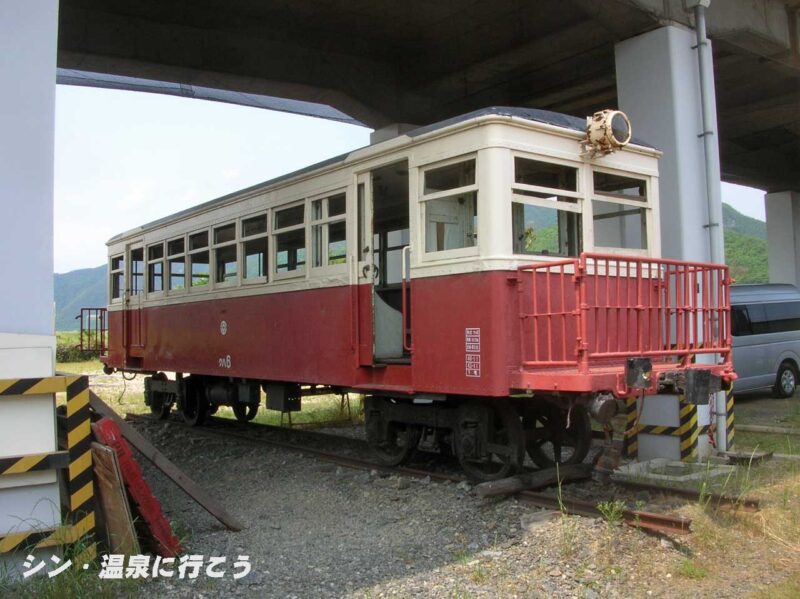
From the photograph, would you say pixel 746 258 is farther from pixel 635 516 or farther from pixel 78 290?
pixel 78 290

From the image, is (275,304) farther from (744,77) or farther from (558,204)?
(744,77)

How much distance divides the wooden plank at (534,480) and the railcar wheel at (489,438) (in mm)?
240

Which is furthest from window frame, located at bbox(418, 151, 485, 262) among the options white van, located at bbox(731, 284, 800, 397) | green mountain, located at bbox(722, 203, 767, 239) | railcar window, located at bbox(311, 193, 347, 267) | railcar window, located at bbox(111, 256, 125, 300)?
green mountain, located at bbox(722, 203, 767, 239)

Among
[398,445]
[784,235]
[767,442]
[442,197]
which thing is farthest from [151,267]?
[784,235]

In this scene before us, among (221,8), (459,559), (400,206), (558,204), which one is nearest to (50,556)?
(459,559)

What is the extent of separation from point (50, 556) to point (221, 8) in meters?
9.63

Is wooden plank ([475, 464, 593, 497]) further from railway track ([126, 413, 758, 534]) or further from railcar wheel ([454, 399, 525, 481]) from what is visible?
railcar wheel ([454, 399, 525, 481])

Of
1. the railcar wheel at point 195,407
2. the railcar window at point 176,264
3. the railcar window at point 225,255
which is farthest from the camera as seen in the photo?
the railcar wheel at point 195,407

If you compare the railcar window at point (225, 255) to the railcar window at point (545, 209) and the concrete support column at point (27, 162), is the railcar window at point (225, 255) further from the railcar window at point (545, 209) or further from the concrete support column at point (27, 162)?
the concrete support column at point (27, 162)

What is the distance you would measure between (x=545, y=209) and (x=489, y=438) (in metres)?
2.08

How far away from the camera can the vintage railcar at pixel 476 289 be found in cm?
611

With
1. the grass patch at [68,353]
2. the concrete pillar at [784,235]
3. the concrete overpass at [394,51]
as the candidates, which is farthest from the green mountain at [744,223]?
the concrete overpass at [394,51]

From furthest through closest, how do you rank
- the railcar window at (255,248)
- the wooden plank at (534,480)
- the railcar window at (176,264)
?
the railcar window at (176,264)
the railcar window at (255,248)
the wooden plank at (534,480)

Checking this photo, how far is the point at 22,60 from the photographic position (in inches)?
185
